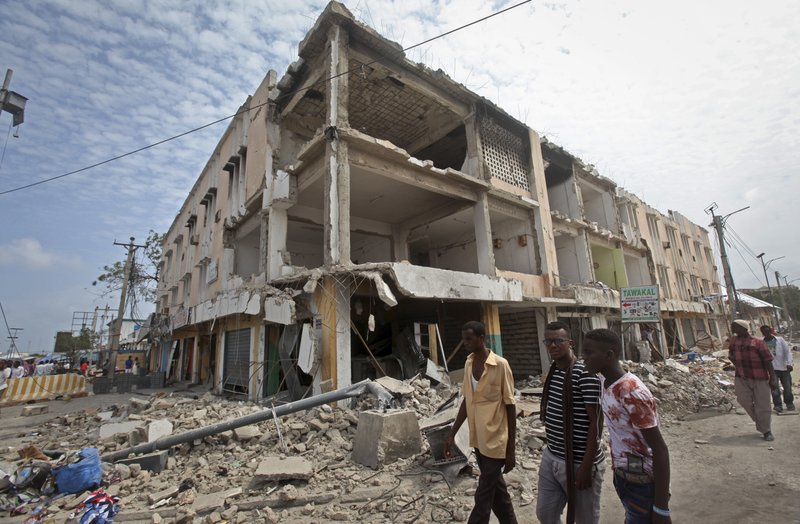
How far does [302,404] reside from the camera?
628 cm

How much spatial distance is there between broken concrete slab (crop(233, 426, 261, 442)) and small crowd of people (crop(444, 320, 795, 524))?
4.25 m

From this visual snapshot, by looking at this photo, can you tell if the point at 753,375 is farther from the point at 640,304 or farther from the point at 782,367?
the point at 640,304

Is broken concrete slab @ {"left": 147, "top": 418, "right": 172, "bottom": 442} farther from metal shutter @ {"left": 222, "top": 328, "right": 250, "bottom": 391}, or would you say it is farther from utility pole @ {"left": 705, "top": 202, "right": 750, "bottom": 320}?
utility pole @ {"left": 705, "top": 202, "right": 750, "bottom": 320}

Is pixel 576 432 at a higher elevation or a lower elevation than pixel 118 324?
lower

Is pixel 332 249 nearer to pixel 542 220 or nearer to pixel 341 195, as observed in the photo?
pixel 341 195

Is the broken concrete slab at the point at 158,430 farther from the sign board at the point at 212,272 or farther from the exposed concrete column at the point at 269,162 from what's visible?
the sign board at the point at 212,272

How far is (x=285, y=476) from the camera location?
4613 millimetres

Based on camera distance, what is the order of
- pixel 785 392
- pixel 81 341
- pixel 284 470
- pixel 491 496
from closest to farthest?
pixel 491 496 < pixel 284 470 < pixel 785 392 < pixel 81 341

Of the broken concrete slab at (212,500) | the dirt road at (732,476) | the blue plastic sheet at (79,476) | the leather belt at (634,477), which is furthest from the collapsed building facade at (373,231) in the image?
the leather belt at (634,477)

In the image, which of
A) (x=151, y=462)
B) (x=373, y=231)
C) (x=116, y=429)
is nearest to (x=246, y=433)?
(x=151, y=462)

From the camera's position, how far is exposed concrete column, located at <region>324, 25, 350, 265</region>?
855cm

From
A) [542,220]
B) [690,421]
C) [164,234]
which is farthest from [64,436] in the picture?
[164,234]

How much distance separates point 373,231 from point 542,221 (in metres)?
6.18

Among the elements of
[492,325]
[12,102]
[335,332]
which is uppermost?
[12,102]
